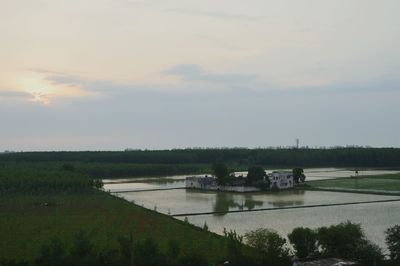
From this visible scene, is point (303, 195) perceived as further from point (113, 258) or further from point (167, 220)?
point (113, 258)

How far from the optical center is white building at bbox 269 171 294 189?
131 ft

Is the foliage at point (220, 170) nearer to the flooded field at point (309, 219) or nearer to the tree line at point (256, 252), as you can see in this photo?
the flooded field at point (309, 219)

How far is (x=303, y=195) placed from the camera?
34438mm

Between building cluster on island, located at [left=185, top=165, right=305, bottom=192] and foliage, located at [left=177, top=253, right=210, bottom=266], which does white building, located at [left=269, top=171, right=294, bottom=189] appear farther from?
foliage, located at [left=177, top=253, right=210, bottom=266]

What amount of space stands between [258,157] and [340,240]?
6477cm

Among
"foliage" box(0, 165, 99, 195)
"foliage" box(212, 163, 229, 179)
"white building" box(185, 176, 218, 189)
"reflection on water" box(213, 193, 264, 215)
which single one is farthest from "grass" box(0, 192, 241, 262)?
"white building" box(185, 176, 218, 189)

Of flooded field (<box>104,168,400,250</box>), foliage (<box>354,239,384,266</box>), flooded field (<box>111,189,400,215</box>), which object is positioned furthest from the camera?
flooded field (<box>111,189,400,215</box>)

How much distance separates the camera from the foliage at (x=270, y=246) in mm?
13678

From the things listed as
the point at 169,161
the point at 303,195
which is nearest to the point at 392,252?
the point at 303,195

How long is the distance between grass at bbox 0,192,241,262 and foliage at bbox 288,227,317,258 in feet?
6.28

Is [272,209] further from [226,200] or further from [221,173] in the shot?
[221,173]

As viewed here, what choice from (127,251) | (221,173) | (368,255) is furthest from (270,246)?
(221,173)

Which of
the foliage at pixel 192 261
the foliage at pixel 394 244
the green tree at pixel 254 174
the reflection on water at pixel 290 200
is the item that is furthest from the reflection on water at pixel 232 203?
the foliage at pixel 192 261

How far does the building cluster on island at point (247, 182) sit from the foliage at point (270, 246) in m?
23.2
